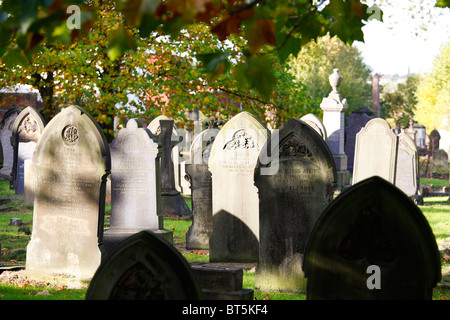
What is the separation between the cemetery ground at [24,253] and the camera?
764 centimetres

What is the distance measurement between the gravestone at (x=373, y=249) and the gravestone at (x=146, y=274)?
89 centimetres

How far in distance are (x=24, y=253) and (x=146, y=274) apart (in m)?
7.05

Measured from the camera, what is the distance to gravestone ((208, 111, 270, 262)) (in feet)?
33.0

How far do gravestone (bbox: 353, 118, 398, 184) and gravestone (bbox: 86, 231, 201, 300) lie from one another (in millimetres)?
12730

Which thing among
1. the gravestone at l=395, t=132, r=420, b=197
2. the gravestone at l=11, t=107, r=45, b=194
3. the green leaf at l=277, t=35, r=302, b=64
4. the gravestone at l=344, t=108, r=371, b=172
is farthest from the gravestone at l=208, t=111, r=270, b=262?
the gravestone at l=344, t=108, r=371, b=172

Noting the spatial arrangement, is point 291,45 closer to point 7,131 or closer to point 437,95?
point 7,131

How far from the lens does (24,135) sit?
18.0 m

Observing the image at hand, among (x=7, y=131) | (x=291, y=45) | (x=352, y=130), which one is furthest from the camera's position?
(x=352, y=130)

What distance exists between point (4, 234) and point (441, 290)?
8.22 m

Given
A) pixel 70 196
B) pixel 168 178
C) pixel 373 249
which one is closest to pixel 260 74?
pixel 373 249

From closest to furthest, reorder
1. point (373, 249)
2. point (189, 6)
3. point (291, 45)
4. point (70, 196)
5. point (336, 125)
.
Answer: point (189, 6) → point (373, 249) → point (291, 45) → point (70, 196) → point (336, 125)

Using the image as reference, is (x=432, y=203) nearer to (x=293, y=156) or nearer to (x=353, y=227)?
(x=293, y=156)

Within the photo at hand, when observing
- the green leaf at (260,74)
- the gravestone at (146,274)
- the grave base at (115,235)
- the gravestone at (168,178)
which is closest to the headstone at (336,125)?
the gravestone at (168,178)

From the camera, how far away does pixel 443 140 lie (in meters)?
Answer: 44.3
